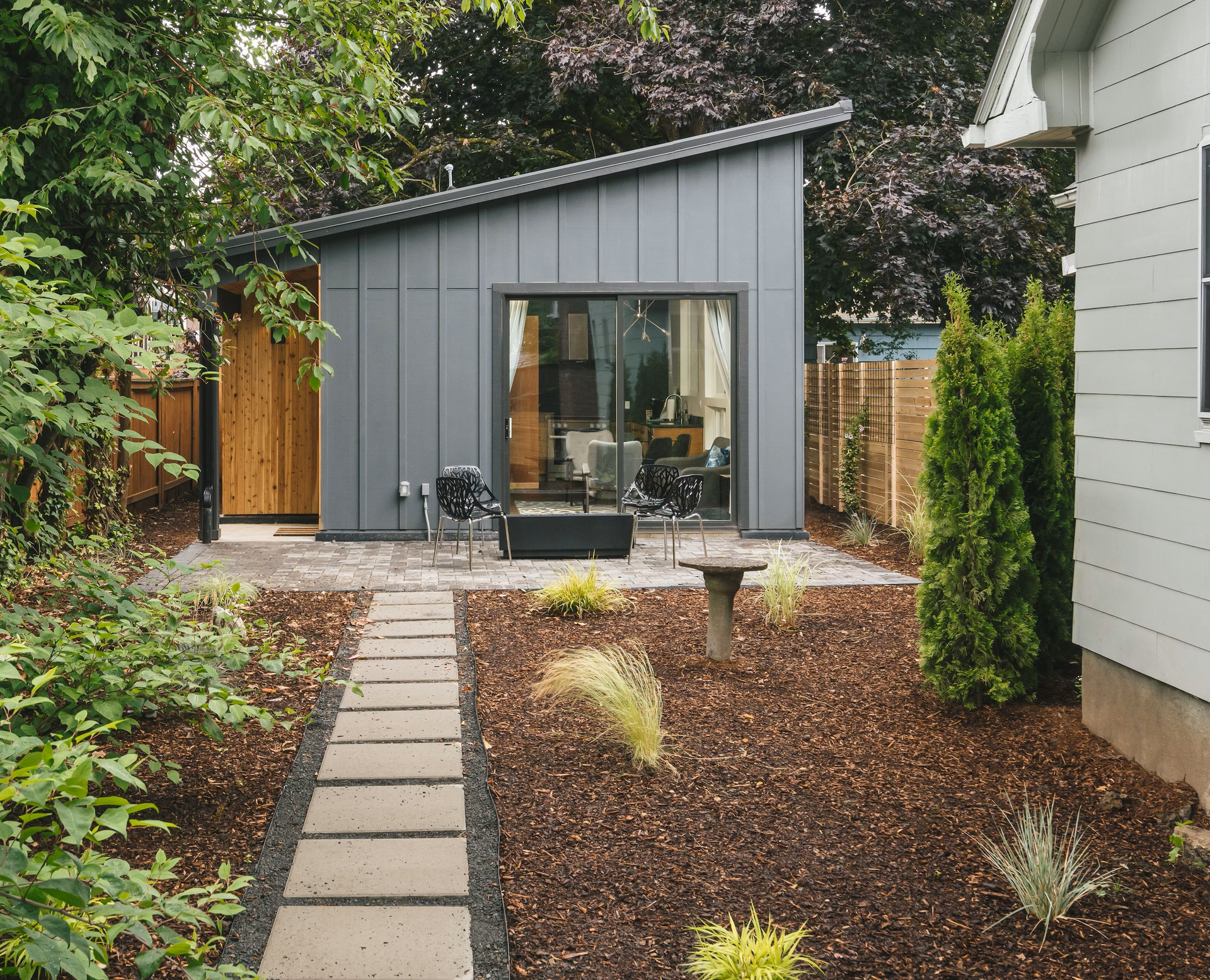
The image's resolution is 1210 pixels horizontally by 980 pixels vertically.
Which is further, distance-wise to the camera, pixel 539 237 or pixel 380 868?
pixel 539 237

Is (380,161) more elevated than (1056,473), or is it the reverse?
(380,161)

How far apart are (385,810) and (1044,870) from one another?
206cm

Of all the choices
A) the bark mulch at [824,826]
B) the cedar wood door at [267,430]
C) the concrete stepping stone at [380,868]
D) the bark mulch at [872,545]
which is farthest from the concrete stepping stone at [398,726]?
the cedar wood door at [267,430]

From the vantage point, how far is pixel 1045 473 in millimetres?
5410

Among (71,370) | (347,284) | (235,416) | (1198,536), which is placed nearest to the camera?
(71,370)

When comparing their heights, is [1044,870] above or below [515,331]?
below

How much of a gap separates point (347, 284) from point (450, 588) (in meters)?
3.78

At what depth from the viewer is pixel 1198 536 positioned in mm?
3957

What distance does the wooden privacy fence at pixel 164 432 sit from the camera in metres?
12.5

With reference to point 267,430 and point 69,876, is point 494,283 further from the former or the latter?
point 69,876

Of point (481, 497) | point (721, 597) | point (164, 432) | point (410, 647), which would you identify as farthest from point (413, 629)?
point (164, 432)

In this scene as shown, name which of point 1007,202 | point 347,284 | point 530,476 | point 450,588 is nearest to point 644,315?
point 530,476

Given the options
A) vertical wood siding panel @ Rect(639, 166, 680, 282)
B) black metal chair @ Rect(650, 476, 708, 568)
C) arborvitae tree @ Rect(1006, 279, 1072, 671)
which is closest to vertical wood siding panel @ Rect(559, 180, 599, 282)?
vertical wood siding panel @ Rect(639, 166, 680, 282)

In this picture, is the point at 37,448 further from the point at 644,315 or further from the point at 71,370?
the point at 644,315
